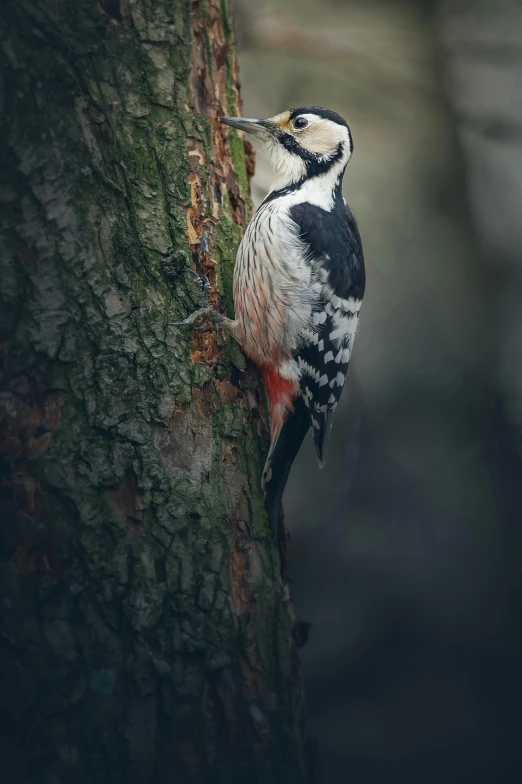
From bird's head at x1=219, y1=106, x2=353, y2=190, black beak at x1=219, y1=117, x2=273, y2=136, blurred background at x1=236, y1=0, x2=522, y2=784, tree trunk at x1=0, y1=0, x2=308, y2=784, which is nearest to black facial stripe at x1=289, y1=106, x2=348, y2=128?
bird's head at x1=219, y1=106, x2=353, y2=190

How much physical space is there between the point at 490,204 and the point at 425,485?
1.96 meters

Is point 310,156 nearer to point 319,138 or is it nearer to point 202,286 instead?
point 319,138

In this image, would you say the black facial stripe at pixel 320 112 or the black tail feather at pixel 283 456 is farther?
the black facial stripe at pixel 320 112

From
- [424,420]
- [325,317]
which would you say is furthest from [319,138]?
[424,420]

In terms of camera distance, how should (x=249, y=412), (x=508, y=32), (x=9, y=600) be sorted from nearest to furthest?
(x=9, y=600)
(x=249, y=412)
(x=508, y=32)

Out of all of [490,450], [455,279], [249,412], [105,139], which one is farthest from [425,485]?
[105,139]

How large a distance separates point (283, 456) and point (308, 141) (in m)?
1.43

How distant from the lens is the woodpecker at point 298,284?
2.72 m

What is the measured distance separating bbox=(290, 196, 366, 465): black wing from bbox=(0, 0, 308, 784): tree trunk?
0.66 metres

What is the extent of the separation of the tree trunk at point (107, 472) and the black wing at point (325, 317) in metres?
0.66

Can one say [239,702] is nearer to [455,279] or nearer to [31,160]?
[31,160]

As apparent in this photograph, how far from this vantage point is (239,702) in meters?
2.25

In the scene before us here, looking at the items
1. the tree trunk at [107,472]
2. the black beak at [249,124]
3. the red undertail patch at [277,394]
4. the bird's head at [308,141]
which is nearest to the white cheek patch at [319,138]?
the bird's head at [308,141]

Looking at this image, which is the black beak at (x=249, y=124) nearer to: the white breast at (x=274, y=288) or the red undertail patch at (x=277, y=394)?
the white breast at (x=274, y=288)
